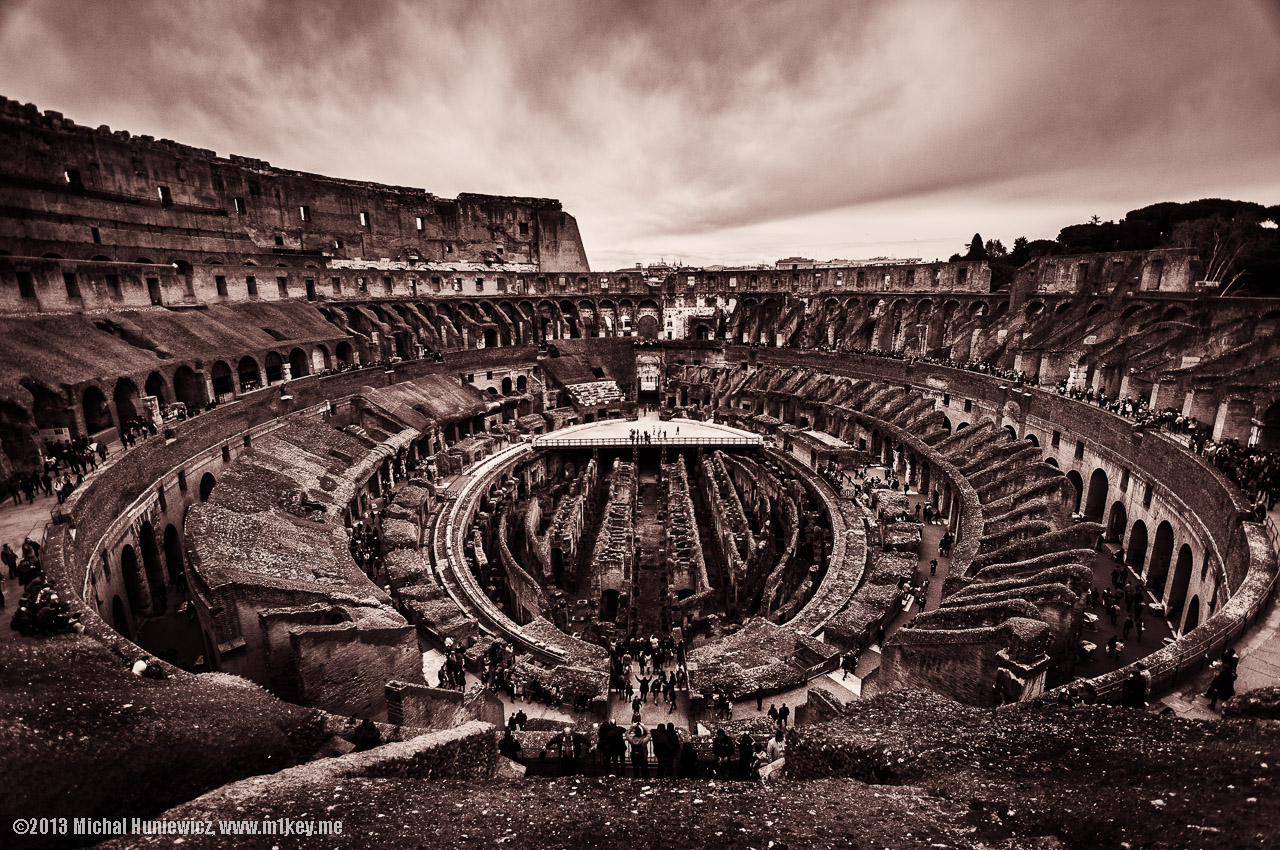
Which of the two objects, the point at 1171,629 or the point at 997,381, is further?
the point at 997,381

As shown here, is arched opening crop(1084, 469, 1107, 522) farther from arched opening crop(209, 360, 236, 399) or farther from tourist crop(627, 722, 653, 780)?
arched opening crop(209, 360, 236, 399)

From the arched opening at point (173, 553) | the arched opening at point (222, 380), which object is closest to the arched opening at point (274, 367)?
the arched opening at point (222, 380)

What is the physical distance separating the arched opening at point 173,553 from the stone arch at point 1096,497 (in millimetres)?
32223

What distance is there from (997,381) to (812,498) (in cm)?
1157

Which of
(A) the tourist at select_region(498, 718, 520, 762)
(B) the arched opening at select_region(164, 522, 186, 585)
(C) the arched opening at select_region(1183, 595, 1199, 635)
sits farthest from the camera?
(B) the arched opening at select_region(164, 522, 186, 585)

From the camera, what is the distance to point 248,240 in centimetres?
3975

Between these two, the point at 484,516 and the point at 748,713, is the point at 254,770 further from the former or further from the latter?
the point at 484,516

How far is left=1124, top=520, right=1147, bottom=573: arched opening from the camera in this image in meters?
19.3

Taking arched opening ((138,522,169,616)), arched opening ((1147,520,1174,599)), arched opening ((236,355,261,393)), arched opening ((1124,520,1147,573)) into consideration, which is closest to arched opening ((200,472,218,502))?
arched opening ((138,522,169,616))

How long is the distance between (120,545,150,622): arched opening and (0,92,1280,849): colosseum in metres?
0.08

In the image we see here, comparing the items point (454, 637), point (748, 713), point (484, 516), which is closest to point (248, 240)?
point (484, 516)

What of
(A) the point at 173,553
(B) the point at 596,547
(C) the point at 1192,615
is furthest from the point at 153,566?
(C) the point at 1192,615

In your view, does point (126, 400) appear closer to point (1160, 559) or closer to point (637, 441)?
point (637, 441)

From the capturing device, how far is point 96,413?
21.4m
